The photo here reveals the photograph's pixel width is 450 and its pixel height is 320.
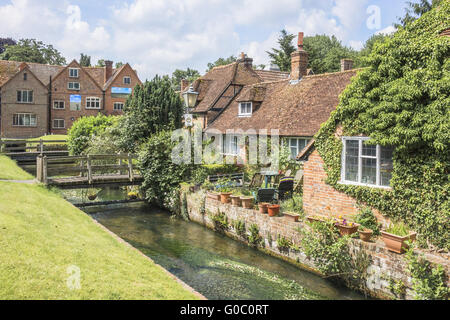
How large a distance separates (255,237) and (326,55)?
53.7m

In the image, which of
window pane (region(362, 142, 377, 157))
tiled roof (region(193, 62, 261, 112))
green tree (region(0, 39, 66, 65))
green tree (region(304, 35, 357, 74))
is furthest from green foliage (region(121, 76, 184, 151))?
green tree (region(0, 39, 66, 65))

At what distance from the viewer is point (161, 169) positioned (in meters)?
20.2

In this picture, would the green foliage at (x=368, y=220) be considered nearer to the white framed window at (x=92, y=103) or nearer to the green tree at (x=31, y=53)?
the white framed window at (x=92, y=103)

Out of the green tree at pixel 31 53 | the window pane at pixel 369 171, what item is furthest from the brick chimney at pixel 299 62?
the green tree at pixel 31 53

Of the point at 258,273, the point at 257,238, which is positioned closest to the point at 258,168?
the point at 257,238

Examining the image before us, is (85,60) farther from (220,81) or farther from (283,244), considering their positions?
(283,244)

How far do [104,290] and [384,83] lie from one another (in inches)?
383

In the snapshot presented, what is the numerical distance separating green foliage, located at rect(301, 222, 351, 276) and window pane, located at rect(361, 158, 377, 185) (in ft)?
7.38

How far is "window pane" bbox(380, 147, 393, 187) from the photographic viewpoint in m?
11.3

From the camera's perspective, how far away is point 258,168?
70.1ft

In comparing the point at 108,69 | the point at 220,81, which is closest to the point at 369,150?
the point at 220,81

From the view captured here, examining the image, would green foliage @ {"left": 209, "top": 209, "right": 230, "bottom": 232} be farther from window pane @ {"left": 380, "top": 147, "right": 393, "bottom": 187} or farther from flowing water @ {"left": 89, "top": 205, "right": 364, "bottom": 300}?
window pane @ {"left": 380, "top": 147, "right": 393, "bottom": 187}

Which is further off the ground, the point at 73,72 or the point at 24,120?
the point at 73,72
